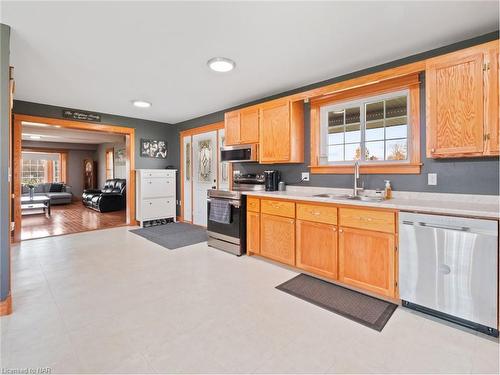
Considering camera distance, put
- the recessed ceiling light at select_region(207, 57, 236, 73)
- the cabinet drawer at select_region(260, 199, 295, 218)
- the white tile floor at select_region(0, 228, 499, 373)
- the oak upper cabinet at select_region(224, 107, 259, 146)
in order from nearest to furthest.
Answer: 1. the white tile floor at select_region(0, 228, 499, 373)
2. the recessed ceiling light at select_region(207, 57, 236, 73)
3. the cabinet drawer at select_region(260, 199, 295, 218)
4. the oak upper cabinet at select_region(224, 107, 259, 146)

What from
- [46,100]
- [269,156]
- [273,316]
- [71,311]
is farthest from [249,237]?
[46,100]

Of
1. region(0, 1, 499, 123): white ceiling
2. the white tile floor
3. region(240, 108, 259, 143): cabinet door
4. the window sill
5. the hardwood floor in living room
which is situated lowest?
the white tile floor

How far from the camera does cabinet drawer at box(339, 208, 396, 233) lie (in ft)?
7.39

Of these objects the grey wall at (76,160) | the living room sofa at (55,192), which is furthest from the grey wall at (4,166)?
the grey wall at (76,160)

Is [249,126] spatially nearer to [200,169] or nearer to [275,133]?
[275,133]

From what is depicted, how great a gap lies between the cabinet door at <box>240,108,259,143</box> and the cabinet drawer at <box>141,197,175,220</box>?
2780mm

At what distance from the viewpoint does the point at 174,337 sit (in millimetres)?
1813

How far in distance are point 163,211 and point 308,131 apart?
3.86 m

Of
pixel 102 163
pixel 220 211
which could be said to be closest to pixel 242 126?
pixel 220 211

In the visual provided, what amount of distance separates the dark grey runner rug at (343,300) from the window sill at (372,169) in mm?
1355

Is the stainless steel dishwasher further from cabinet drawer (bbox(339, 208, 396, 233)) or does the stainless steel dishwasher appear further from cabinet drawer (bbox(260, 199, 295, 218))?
cabinet drawer (bbox(260, 199, 295, 218))

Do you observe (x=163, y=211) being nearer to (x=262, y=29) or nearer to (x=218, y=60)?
(x=218, y=60)

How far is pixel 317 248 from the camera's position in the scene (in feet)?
9.08

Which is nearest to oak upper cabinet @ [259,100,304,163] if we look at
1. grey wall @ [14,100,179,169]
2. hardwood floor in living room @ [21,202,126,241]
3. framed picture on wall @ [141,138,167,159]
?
grey wall @ [14,100,179,169]
